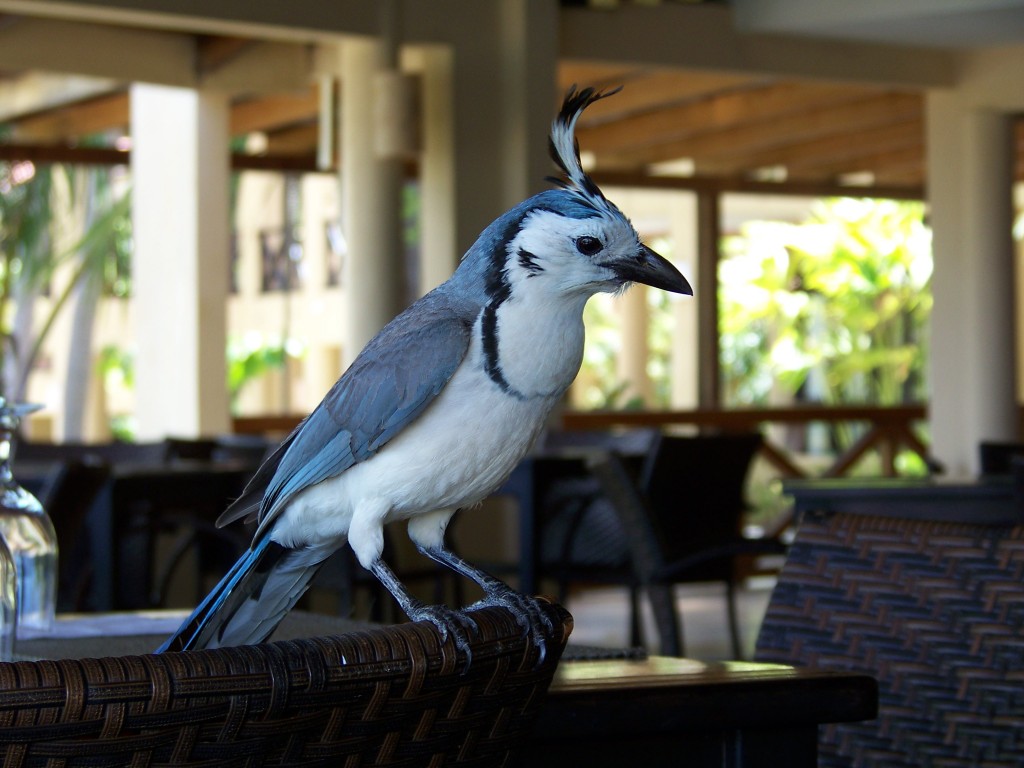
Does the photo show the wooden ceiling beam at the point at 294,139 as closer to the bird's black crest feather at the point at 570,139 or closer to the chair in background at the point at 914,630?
the chair in background at the point at 914,630

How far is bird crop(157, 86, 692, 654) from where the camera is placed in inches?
40.5

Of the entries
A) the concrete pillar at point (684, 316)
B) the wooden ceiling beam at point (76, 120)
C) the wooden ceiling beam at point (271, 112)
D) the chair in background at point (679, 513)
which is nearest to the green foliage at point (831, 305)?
the concrete pillar at point (684, 316)

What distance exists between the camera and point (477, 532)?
611cm

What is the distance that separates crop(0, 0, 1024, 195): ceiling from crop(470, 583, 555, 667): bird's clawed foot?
5.56m

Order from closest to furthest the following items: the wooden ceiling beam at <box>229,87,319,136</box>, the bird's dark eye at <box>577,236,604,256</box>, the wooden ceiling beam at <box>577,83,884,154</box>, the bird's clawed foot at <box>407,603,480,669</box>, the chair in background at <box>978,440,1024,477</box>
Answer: the bird's clawed foot at <box>407,603,480,669</box>, the bird's dark eye at <box>577,236,604,256</box>, the chair in background at <box>978,440,1024,477</box>, the wooden ceiling beam at <box>229,87,319,136</box>, the wooden ceiling beam at <box>577,83,884,154</box>

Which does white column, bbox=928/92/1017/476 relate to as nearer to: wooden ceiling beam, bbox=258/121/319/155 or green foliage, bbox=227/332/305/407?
wooden ceiling beam, bbox=258/121/319/155

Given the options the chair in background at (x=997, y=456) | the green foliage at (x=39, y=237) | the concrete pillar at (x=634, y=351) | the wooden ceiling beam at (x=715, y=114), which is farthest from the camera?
the green foliage at (x=39, y=237)

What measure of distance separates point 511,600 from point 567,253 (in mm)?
239

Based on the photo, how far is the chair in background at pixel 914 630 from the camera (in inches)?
60.9

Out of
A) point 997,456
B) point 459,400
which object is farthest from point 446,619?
point 997,456

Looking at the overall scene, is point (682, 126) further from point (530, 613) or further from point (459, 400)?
point (530, 613)

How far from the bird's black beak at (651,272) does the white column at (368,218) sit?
4809 millimetres

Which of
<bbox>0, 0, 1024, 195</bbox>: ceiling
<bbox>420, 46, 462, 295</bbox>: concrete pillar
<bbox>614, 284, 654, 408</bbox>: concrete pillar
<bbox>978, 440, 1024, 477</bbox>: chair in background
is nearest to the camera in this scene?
<bbox>978, 440, 1024, 477</bbox>: chair in background

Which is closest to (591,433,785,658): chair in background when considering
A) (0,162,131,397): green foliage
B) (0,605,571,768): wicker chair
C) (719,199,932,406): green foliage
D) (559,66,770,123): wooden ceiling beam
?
(559,66,770,123): wooden ceiling beam
